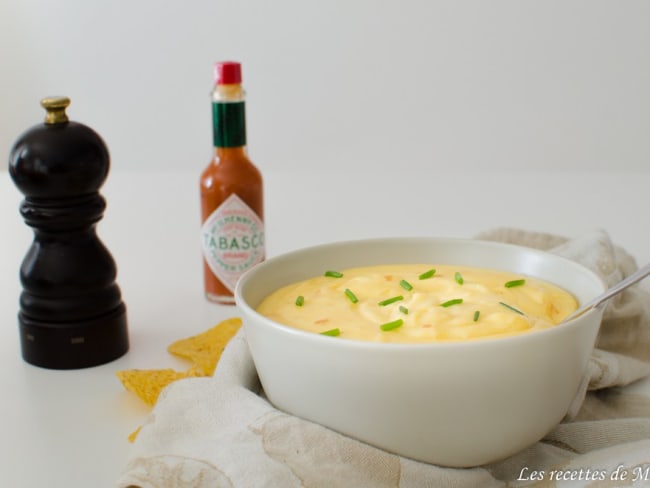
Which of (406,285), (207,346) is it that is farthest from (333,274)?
(207,346)

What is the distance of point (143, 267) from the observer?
2.37 m

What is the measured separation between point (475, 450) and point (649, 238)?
4.98ft

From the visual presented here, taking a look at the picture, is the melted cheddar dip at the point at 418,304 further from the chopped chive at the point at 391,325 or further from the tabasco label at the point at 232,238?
the tabasco label at the point at 232,238

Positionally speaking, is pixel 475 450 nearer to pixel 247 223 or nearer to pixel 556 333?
pixel 556 333

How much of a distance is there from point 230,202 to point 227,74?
0.27 meters

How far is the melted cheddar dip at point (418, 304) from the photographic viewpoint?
3.88 feet

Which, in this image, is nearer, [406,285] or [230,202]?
[406,285]

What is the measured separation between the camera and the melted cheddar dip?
3.88 ft

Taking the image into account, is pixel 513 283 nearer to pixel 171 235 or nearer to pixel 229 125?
pixel 229 125

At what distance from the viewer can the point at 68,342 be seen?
1710mm

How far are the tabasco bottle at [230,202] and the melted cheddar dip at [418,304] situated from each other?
621 millimetres

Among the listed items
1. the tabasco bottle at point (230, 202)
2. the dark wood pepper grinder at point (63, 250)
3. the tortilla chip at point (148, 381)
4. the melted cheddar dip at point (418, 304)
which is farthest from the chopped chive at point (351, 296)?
the tabasco bottle at point (230, 202)

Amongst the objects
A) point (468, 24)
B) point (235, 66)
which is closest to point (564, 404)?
point (235, 66)

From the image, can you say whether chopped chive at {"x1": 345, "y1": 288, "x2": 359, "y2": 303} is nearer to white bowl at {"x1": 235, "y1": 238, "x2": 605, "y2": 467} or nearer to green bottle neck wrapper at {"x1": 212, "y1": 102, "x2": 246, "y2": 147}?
white bowl at {"x1": 235, "y1": 238, "x2": 605, "y2": 467}
